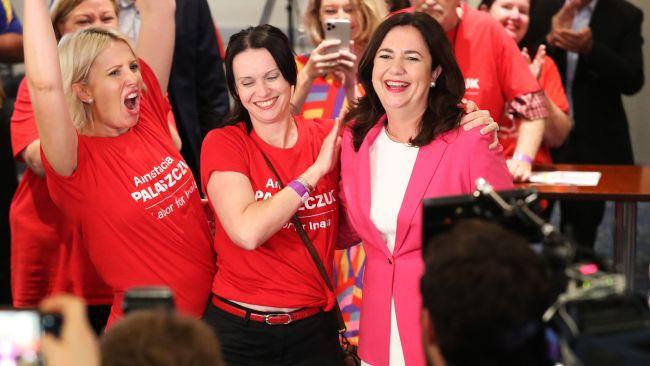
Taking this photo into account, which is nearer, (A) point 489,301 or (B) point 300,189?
(A) point 489,301

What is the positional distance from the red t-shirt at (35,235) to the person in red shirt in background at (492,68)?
5.24 ft

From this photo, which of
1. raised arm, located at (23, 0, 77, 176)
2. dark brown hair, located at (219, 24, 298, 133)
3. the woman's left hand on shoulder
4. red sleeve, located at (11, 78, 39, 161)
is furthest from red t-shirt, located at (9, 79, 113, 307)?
the woman's left hand on shoulder

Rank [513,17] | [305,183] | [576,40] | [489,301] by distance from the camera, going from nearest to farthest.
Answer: [489,301], [305,183], [513,17], [576,40]

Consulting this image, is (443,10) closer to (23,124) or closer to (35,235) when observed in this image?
(23,124)

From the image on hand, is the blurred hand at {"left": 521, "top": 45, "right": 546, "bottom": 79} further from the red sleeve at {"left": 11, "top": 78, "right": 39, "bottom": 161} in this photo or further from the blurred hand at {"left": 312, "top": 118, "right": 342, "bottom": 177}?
the red sleeve at {"left": 11, "top": 78, "right": 39, "bottom": 161}

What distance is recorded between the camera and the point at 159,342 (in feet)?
4.86

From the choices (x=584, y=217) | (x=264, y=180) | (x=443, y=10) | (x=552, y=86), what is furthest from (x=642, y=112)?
(x=264, y=180)

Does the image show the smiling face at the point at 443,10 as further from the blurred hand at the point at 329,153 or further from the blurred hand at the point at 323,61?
the blurred hand at the point at 329,153

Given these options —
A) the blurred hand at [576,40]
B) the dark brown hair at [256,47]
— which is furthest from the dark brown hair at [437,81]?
the blurred hand at [576,40]

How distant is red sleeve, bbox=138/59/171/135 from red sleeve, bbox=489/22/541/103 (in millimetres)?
1460

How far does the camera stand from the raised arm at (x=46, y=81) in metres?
2.66

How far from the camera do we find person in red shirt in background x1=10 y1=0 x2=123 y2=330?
10.9 feet

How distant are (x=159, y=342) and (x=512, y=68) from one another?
2.80m

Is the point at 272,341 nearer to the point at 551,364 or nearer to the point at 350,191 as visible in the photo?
the point at 350,191
